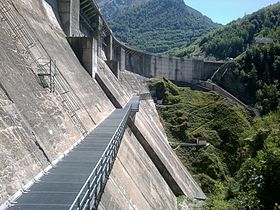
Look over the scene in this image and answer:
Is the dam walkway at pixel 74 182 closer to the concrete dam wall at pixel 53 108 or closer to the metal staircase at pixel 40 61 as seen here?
the concrete dam wall at pixel 53 108

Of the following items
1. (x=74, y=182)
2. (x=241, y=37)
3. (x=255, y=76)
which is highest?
(x=74, y=182)

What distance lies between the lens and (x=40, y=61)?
53.7ft

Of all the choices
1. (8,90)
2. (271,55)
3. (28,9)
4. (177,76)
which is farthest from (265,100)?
(8,90)

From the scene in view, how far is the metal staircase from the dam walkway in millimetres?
1945

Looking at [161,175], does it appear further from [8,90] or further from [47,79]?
[8,90]

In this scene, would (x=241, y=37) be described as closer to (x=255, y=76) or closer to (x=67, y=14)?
(x=255, y=76)

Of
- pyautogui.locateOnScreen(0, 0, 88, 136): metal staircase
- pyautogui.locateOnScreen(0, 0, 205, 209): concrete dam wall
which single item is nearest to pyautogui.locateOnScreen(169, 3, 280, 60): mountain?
pyautogui.locateOnScreen(0, 0, 205, 209): concrete dam wall

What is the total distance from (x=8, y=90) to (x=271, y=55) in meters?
96.8

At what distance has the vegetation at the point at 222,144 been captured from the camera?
17719 millimetres

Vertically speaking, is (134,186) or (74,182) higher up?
(74,182)

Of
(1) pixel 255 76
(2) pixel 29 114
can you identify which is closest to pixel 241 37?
(1) pixel 255 76

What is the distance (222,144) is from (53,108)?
47479mm

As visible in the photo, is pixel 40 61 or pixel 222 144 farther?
pixel 222 144

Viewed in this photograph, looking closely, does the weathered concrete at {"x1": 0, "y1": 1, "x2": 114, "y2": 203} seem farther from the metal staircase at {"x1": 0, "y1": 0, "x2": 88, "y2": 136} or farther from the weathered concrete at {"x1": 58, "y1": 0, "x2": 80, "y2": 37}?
the weathered concrete at {"x1": 58, "y1": 0, "x2": 80, "y2": 37}
